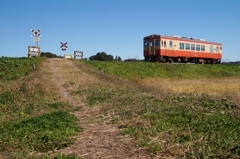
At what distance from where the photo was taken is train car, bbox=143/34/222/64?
2836 cm

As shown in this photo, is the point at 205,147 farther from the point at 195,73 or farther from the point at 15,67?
the point at 195,73

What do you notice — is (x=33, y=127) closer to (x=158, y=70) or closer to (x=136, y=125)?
(x=136, y=125)

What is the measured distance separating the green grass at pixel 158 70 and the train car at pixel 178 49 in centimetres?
171

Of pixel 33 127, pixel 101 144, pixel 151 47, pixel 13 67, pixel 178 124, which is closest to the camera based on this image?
pixel 101 144

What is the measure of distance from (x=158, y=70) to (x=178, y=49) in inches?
200

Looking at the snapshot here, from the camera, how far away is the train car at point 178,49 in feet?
93.0

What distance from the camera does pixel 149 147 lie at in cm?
362

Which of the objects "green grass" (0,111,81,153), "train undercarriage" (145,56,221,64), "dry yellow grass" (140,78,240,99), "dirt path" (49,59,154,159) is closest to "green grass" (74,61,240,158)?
"dirt path" (49,59,154,159)

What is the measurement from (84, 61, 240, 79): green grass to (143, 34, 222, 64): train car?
1712 millimetres

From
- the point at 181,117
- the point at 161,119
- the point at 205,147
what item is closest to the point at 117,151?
the point at 205,147

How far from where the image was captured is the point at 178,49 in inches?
1168

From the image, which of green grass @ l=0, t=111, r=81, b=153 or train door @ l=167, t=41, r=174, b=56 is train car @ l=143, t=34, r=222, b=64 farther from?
green grass @ l=0, t=111, r=81, b=153

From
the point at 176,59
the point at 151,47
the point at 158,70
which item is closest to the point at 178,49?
the point at 176,59

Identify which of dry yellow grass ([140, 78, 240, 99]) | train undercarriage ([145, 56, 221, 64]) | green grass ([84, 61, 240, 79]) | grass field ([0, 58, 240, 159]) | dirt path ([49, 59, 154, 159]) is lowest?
dry yellow grass ([140, 78, 240, 99])
